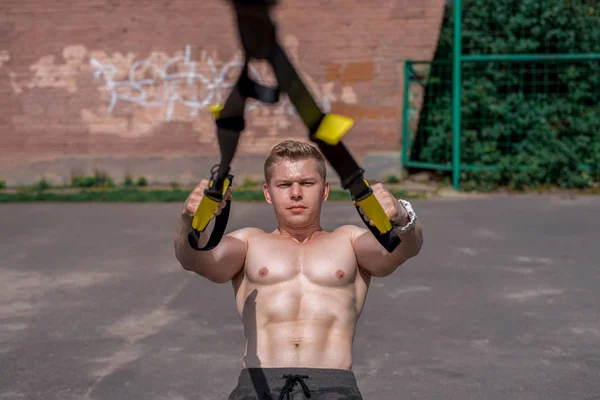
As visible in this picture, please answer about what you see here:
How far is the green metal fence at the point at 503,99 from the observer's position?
10977mm

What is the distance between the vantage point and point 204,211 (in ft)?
7.32

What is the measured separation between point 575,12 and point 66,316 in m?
8.30

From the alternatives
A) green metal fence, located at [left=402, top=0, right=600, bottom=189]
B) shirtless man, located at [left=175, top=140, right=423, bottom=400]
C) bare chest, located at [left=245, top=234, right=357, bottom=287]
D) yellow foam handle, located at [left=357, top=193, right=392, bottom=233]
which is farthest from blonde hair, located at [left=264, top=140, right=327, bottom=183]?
green metal fence, located at [left=402, top=0, right=600, bottom=189]

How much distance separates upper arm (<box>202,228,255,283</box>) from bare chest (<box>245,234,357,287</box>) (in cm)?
3

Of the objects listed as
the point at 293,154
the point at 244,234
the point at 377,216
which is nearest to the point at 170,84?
the point at 244,234

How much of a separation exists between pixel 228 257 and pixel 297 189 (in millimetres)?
372

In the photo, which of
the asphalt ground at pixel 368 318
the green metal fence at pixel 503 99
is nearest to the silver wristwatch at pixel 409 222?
the asphalt ground at pixel 368 318

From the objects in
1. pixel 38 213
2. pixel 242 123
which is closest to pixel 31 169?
pixel 38 213

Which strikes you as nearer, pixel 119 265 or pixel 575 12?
pixel 119 265

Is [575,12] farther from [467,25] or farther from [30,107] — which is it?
[30,107]

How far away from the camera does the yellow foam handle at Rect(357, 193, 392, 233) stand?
75.4 inches

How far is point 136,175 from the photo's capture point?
11883 millimetres

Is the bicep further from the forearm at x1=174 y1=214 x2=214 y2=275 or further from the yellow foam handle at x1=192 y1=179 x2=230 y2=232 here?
the yellow foam handle at x1=192 y1=179 x2=230 y2=232

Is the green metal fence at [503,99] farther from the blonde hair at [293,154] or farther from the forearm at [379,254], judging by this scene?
the blonde hair at [293,154]
